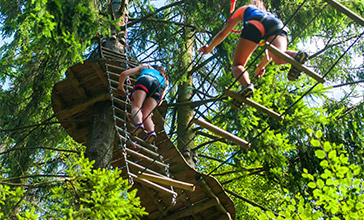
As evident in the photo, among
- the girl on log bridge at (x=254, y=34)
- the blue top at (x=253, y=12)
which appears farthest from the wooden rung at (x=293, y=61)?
the blue top at (x=253, y=12)

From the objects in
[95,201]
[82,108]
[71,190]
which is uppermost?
[82,108]

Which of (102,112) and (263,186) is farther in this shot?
(263,186)

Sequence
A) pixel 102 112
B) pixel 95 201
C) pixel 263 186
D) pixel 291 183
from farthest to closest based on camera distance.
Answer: pixel 263 186 → pixel 291 183 → pixel 102 112 → pixel 95 201

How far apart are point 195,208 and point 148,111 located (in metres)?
1.87

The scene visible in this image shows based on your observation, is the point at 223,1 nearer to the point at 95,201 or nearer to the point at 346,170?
the point at 346,170

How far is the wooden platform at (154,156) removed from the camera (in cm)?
647

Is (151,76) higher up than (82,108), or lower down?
lower down

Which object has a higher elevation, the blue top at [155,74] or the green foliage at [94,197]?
the blue top at [155,74]

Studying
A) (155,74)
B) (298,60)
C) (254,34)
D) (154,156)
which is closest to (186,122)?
(154,156)

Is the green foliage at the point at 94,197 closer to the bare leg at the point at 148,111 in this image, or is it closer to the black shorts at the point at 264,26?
the bare leg at the point at 148,111

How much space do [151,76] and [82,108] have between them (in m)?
1.47

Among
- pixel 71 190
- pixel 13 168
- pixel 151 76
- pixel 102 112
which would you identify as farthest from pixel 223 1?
pixel 13 168

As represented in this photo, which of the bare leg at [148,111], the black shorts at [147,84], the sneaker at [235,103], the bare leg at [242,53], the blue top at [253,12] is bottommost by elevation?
the sneaker at [235,103]

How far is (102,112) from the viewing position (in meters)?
6.70
